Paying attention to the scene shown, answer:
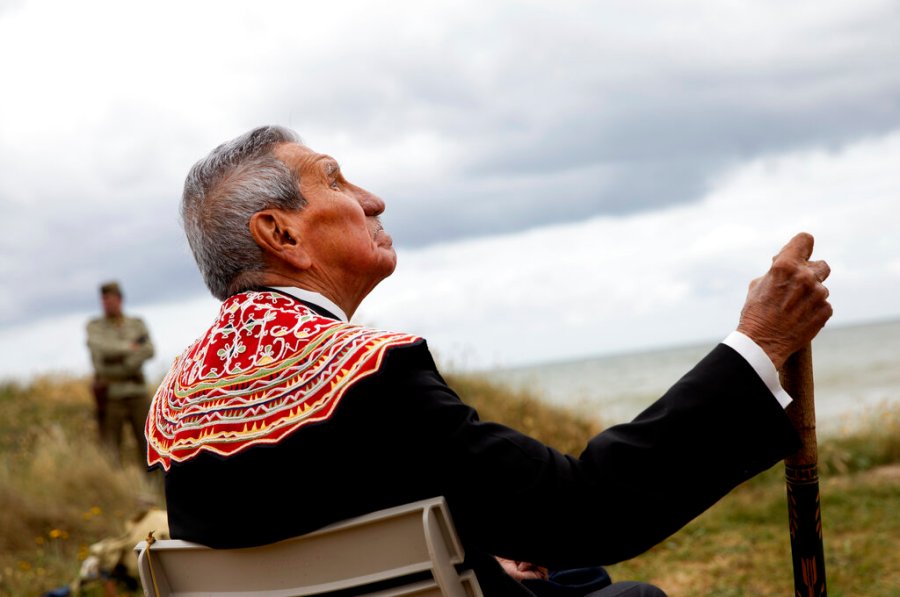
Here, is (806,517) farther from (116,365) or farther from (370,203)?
(116,365)

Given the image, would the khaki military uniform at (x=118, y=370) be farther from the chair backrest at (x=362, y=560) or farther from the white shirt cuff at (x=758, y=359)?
the white shirt cuff at (x=758, y=359)

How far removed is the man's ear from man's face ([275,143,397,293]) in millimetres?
23

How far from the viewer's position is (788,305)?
1.85m

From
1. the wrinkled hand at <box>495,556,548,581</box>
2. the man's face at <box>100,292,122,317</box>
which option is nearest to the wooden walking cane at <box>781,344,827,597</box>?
the wrinkled hand at <box>495,556,548,581</box>

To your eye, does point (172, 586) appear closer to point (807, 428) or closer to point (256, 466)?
point (256, 466)

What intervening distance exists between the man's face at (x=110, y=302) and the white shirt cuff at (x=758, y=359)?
9012 millimetres

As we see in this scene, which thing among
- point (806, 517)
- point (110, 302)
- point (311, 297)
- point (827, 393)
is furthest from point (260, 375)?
point (827, 393)

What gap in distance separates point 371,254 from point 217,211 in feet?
1.21

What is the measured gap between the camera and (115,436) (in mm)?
10039

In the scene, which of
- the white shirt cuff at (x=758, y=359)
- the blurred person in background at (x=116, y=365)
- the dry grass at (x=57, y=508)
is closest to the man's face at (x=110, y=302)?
the blurred person in background at (x=116, y=365)

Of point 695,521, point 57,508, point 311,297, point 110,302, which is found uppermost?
point 110,302

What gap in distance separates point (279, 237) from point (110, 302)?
8.35 m

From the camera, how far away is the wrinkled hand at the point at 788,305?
1.85m

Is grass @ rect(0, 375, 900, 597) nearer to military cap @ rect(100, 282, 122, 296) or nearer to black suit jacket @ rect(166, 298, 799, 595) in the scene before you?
military cap @ rect(100, 282, 122, 296)
